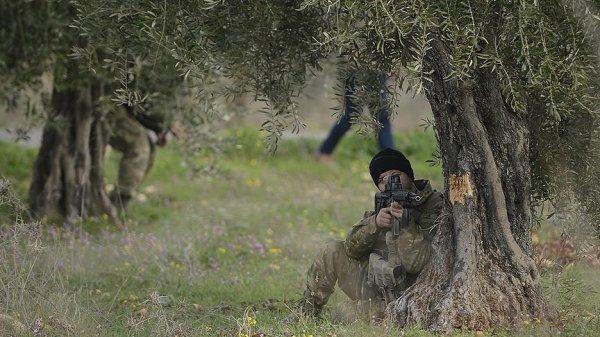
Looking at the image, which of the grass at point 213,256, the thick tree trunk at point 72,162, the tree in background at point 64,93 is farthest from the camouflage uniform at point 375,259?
the thick tree trunk at point 72,162

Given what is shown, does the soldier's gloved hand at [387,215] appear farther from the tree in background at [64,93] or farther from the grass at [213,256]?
the tree in background at [64,93]

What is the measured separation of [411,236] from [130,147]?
6675 millimetres

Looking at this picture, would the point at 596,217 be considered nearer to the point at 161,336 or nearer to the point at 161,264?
the point at 161,336

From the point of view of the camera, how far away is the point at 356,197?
15.1m

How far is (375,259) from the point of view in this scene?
6.98 m

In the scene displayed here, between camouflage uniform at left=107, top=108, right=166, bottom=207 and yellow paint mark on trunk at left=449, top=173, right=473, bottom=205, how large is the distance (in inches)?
259

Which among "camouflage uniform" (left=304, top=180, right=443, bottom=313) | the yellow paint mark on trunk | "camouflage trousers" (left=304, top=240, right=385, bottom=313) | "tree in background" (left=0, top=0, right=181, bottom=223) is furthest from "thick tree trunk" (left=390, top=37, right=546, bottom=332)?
"tree in background" (left=0, top=0, right=181, bottom=223)

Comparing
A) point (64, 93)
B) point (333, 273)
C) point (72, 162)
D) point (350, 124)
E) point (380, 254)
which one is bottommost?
point (333, 273)

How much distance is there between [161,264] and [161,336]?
3.51m

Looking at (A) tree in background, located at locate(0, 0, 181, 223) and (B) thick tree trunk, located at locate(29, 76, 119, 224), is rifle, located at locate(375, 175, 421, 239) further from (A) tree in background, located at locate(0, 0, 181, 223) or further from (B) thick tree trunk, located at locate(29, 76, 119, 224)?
(B) thick tree trunk, located at locate(29, 76, 119, 224)

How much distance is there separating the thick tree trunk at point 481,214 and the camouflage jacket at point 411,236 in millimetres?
312

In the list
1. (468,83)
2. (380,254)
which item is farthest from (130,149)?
(468,83)

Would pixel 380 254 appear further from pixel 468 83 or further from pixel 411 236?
pixel 468 83

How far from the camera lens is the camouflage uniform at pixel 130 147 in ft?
42.0
